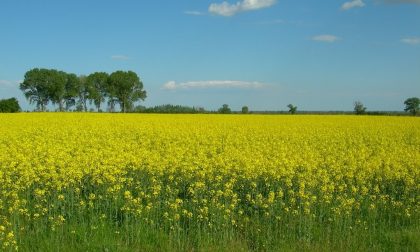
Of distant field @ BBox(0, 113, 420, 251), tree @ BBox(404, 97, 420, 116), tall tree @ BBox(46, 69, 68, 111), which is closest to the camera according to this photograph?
distant field @ BBox(0, 113, 420, 251)

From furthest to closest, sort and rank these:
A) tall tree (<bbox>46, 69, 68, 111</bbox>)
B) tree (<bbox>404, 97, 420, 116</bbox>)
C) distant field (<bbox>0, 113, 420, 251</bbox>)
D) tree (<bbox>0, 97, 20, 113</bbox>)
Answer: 1. tall tree (<bbox>46, 69, 68, 111</bbox>)
2. tree (<bbox>404, 97, 420, 116</bbox>)
3. tree (<bbox>0, 97, 20, 113</bbox>)
4. distant field (<bbox>0, 113, 420, 251</bbox>)

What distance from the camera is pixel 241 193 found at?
35.7 ft

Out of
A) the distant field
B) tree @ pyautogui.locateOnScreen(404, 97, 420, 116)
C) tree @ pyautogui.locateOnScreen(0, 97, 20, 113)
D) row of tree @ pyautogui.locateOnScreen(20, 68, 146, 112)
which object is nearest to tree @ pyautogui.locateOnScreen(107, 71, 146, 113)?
row of tree @ pyautogui.locateOnScreen(20, 68, 146, 112)

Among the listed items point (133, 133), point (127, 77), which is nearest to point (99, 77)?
point (127, 77)

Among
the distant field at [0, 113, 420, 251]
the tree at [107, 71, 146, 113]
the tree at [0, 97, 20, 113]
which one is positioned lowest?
the distant field at [0, 113, 420, 251]

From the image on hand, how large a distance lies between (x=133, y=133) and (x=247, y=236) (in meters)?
17.5

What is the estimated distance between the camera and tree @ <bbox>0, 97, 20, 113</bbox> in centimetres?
7100

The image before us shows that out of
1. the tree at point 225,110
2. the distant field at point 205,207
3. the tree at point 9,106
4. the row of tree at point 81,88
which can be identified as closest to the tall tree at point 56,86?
the row of tree at point 81,88

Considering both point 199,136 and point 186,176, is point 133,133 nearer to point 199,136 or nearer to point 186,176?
point 199,136

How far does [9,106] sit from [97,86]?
103ft

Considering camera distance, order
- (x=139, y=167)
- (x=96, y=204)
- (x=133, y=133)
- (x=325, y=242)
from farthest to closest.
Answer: (x=133, y=133) → (x=139, y=167) → (x=96, y=204) → (x=325, y=242)

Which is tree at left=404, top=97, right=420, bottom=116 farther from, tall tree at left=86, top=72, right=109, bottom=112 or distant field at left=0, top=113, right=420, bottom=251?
distant field at left=0, top=113, right=420, bottom=251

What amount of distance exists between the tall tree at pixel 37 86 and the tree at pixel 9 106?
22647mm

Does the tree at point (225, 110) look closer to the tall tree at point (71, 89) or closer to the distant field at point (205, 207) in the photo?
the tall tree at point (71, 89)
